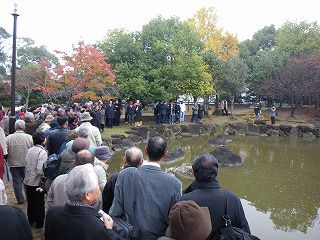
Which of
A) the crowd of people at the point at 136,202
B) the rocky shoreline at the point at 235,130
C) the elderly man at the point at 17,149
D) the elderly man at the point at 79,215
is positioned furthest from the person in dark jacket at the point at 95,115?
the elderly man at the point at 79,215

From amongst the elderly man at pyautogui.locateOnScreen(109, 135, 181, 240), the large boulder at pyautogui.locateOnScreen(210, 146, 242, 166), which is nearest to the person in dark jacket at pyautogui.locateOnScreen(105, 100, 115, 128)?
the large boulder at pyautogui.locateOnScreen(210, 146, 242, 166)

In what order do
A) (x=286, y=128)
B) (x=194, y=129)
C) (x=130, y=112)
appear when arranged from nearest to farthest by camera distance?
1. (x=130, y=112)
2. (x=194, y=129)
3. (x=286, y=128)

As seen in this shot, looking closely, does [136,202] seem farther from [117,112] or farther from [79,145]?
[117,112]

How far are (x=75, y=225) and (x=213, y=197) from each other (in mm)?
1085

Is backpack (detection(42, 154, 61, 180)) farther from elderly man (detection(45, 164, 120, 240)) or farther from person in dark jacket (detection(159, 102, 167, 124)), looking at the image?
person in dark jacket (detection(159, 102, 167, 124))

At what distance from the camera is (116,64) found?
62.1ft

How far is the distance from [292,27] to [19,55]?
27.7 meters

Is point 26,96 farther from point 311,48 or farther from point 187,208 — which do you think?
point 187,208

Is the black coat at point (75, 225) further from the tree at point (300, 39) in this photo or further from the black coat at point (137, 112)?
the tree at point (300, 39)

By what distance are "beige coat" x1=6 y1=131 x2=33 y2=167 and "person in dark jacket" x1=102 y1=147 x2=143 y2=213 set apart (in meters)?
2.72

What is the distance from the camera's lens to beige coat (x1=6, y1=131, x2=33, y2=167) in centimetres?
564

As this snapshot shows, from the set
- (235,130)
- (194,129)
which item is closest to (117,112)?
(194,129)

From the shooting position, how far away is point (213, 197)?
8.73 ft

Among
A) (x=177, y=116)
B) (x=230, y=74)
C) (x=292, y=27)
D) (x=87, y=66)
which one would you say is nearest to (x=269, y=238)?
(x=87, y=66)
